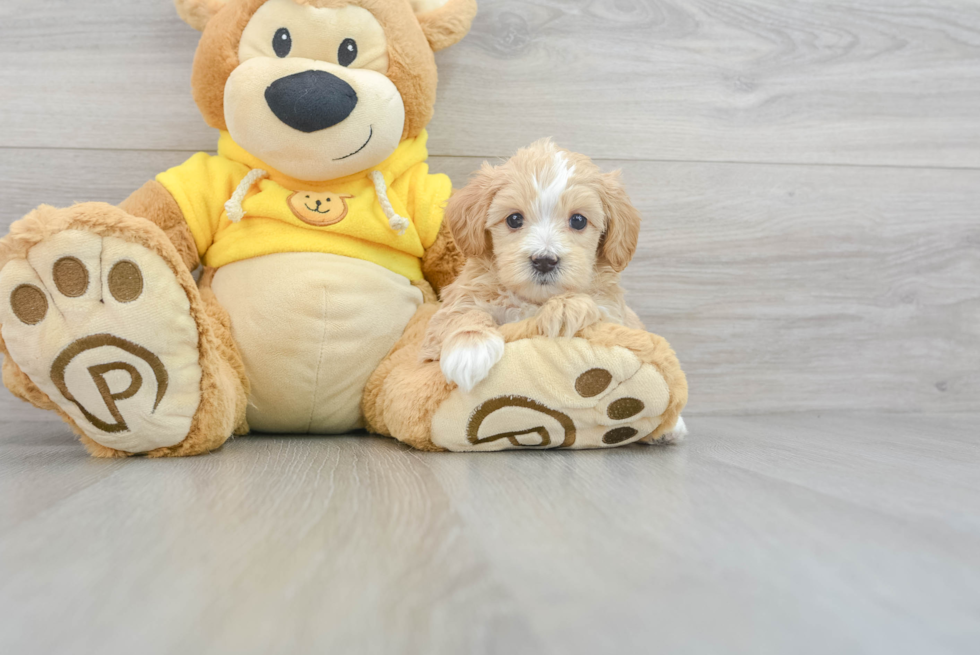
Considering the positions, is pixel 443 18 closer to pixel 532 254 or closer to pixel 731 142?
pixel 532 254

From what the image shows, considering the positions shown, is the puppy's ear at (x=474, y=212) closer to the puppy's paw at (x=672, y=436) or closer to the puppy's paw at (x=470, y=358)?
the puppy's paw at (x=470, y=358)

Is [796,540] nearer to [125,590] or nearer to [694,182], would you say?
[125,590]

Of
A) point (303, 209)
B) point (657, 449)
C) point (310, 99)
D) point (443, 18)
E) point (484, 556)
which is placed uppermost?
point (443, 18)

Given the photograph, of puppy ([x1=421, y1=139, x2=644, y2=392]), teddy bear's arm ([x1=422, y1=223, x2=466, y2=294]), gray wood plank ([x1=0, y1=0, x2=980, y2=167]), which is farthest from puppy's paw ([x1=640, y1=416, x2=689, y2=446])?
gray wood plank ([x1=0, y1=0, x2=980, y2=167])

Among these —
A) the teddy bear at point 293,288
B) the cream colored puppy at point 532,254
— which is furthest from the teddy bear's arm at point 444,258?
the cream colored puppy at point 532,254

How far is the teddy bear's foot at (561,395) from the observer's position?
77 centimetres

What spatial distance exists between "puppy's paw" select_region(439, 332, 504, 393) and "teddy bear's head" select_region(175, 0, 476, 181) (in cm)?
32

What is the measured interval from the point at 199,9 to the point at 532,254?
2.10 feet

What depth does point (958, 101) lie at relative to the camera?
1261 mm

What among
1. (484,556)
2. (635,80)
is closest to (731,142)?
(635,80)

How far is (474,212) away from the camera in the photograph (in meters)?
0.84

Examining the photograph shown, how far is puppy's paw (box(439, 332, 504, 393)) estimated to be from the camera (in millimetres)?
758

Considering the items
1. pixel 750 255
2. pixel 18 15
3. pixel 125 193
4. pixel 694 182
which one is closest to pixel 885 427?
pixel 750 255

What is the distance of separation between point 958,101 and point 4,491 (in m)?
1.59
